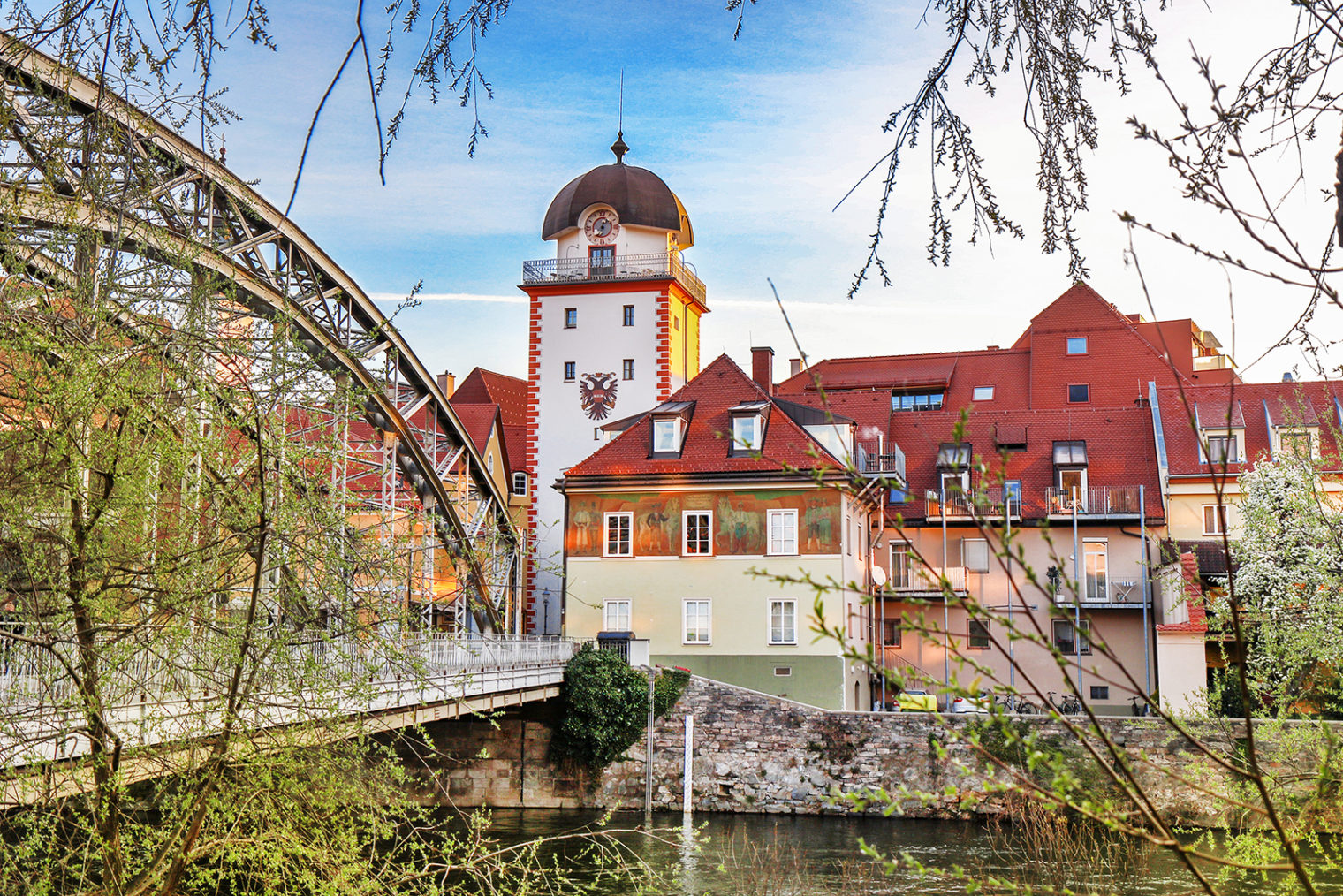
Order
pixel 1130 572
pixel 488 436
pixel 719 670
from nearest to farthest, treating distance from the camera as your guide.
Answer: pixel 719 670 → pixel 1130 572 → pixel 488 436

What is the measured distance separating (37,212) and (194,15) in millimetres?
3876

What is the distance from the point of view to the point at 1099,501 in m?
33.1

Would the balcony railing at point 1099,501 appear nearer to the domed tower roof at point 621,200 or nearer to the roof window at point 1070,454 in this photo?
the roof window at point 1070,454

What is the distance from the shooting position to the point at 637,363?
38219 millimetres

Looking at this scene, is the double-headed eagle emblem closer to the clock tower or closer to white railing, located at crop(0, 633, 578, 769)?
the clock tower

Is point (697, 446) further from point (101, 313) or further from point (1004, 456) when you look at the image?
point (1004, 456)

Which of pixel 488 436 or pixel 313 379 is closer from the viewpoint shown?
pixel 313 379

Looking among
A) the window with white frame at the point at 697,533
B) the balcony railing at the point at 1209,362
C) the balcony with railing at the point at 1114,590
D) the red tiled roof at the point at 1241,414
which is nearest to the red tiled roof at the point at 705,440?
the window with white frame at the point at 697,533

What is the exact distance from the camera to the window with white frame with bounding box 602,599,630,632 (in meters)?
29.8

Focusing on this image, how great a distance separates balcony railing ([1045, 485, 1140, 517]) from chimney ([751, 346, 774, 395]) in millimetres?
9368

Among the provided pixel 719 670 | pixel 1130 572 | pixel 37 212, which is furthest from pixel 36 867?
pixel 1130 572

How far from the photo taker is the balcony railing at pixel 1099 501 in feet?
108

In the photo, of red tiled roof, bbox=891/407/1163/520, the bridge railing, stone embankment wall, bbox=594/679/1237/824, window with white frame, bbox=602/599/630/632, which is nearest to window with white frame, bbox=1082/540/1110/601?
red tiled roof, bbox=891/407/1163/520

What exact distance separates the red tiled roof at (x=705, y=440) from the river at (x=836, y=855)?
A: 26.2 feet
